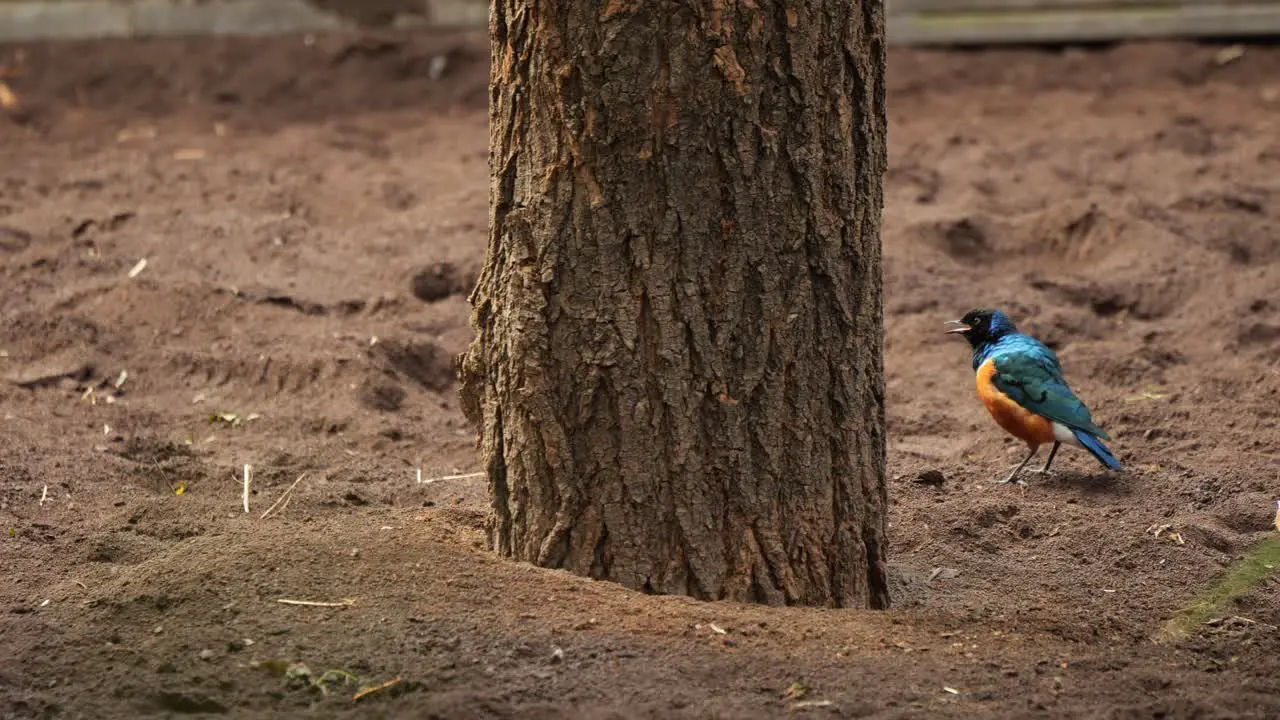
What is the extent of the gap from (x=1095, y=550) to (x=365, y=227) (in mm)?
3820

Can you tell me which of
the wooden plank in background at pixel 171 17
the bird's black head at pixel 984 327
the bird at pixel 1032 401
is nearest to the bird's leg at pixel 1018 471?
the bird at pixel 1032 401

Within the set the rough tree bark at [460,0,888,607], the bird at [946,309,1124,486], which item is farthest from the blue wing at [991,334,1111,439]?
the rough tree bark at [460,0,888,607]

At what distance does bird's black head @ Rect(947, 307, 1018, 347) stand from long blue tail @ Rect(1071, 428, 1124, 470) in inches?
24.9

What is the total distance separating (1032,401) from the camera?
15.5 ft

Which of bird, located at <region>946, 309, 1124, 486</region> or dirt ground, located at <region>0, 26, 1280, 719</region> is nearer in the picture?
dirt ground, located at <region>0, 26, 1280, 719</region>

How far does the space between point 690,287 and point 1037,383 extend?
2122 millimetres

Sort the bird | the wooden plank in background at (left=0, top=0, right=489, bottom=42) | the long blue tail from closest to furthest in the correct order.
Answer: the long blue tail → the bird → the wooden plank in background at (left=0, top=0, right=489, bottom=42)

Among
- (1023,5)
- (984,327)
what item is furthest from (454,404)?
(1023,5)

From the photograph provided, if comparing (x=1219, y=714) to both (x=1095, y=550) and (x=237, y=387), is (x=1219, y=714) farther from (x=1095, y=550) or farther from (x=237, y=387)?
(x=237, y=387)

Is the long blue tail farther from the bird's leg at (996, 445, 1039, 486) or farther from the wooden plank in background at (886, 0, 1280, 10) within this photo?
the wooden plank in background at (886, 0, 1280, 10)

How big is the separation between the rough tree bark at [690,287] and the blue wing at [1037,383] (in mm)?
1562

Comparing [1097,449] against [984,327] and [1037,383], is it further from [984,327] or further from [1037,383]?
[984,327]

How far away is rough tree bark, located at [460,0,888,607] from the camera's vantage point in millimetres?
3000

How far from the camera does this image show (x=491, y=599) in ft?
10.1
